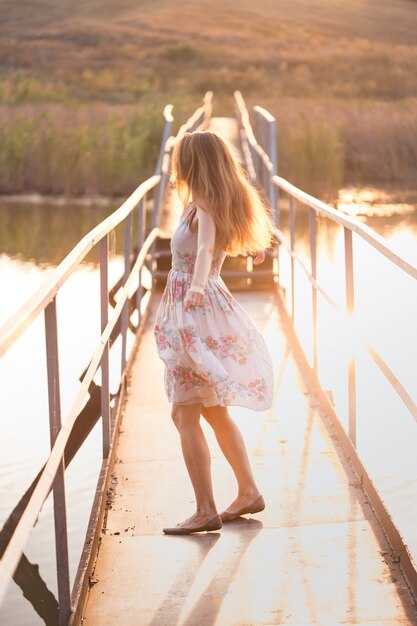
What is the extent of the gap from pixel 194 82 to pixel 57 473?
50523 mm

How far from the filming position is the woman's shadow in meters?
3.66

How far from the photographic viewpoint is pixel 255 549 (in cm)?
415

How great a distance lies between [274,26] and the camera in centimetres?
8056

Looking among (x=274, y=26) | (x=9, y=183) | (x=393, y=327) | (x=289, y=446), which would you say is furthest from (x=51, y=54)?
(x=289, y=446)

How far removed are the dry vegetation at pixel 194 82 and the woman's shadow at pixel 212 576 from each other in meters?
14.0

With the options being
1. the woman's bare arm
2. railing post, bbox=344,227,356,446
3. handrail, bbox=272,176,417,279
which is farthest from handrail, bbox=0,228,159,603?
railing post, bbox=344,227,356,446

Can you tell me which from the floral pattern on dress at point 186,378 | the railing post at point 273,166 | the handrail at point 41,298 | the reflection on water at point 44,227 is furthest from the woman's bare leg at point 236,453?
the reflection on water at point 44,227

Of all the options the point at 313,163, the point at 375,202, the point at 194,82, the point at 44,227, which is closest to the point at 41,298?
the point at 44,227

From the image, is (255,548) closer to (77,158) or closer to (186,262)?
(186,262)

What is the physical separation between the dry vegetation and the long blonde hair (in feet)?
45.5

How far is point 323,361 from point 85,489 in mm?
2903

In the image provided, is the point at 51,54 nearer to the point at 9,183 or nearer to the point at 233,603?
the point at 9,183

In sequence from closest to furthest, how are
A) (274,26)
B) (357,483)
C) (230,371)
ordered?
(230,371)
(357,483)
(274,26)

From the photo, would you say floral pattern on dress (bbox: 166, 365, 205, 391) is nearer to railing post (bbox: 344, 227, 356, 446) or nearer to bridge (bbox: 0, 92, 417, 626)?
bridge (bbox: 0, 92, 417, 626)
